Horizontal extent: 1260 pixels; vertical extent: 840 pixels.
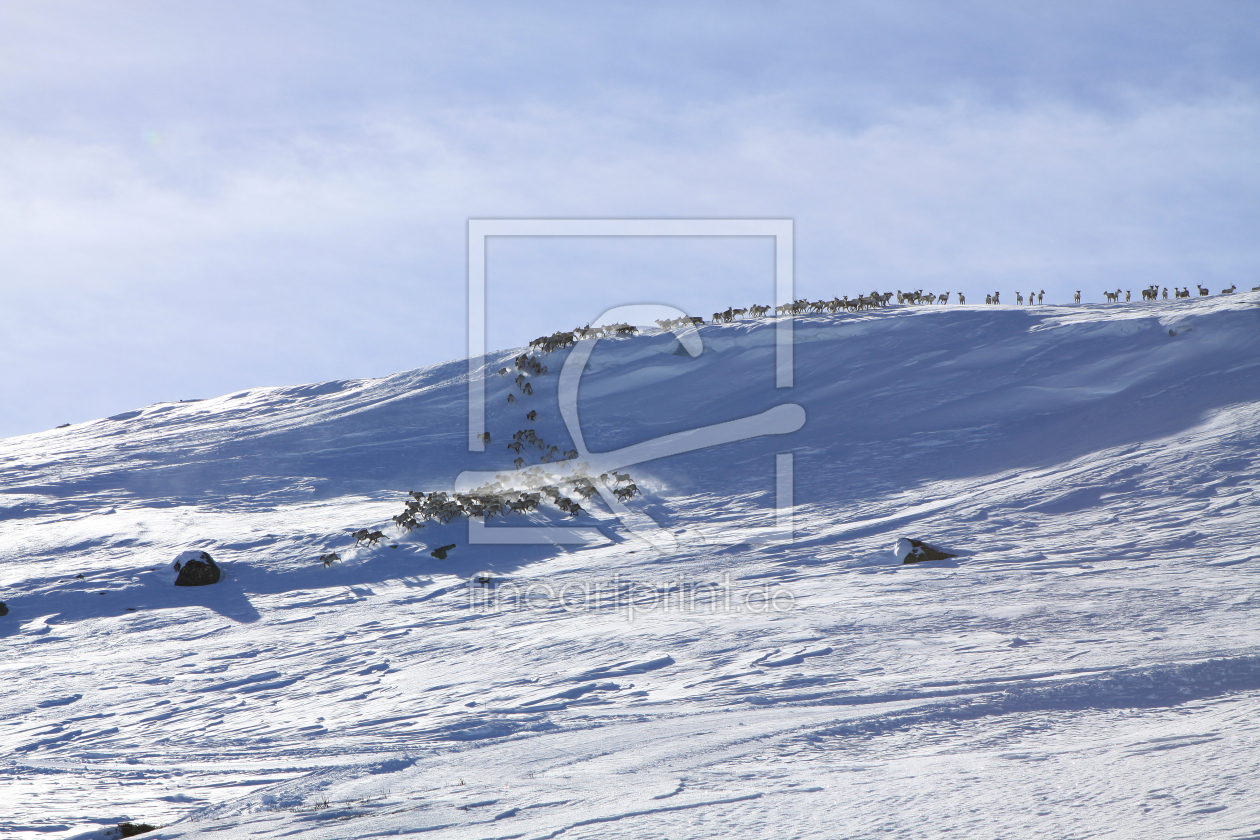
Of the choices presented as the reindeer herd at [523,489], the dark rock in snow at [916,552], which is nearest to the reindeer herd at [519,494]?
the reindeer herd at [523,489]

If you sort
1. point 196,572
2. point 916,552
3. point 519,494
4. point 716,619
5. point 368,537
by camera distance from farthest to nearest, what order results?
point 519,494, point 368,537, point 196,572, point 916,552, point 716,619

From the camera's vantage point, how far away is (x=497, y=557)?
12.9 meters

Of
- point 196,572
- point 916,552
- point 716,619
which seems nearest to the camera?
point 716,619

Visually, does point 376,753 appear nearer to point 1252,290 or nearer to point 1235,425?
point 1235,425

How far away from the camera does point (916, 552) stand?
10.4m

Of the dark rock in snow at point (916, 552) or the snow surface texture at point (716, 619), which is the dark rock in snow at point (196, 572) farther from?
the dark rock in snow at point (916, 552)

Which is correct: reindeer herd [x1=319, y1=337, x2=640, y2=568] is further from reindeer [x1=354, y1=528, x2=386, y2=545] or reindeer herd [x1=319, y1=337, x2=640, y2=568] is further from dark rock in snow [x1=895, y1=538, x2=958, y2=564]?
dark rock in snow [x1=895, y1=538, x2=958, y2=564]

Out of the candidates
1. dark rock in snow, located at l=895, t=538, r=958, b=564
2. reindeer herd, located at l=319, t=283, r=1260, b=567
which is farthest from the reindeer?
dark rock in snow, located at l=895, t=538, r=958, b=564

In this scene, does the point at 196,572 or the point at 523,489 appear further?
the point at 523,489

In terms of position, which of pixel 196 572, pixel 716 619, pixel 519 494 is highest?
pixel 519 494

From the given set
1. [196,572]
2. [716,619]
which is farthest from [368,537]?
[716,619]

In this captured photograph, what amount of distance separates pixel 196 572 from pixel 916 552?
31.2ft

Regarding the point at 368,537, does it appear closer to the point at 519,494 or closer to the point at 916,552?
the point at 519,494

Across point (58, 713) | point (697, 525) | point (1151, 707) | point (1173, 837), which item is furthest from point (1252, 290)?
point (58, 713)
